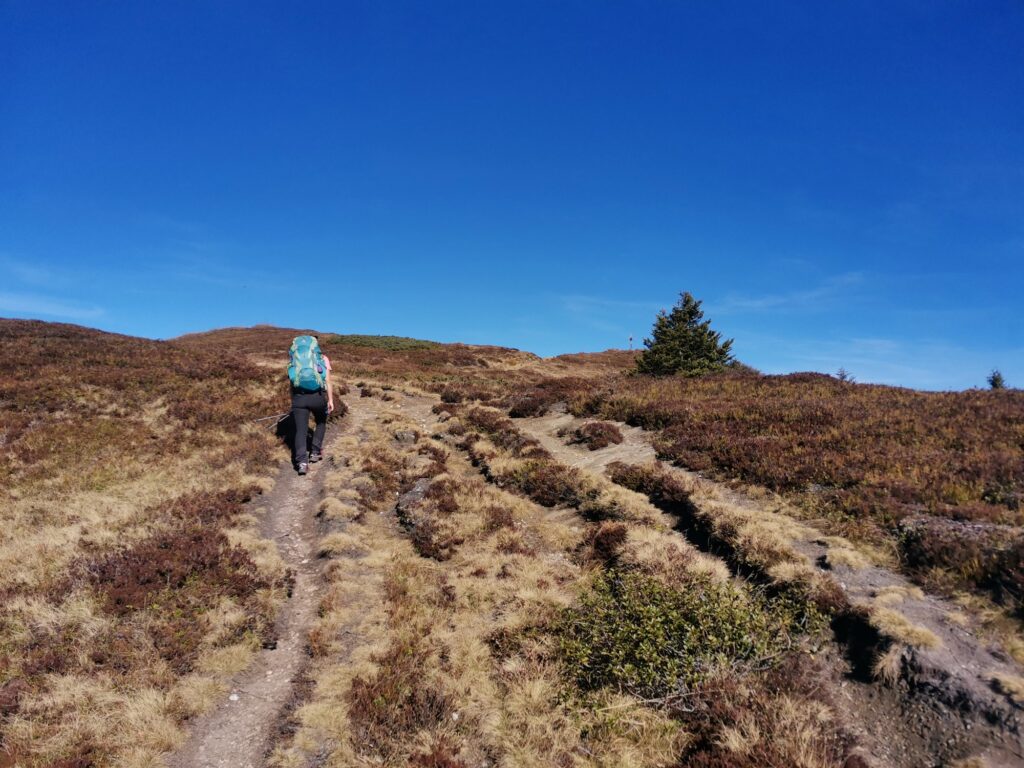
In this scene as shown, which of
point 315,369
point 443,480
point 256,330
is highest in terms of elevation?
point 256,330

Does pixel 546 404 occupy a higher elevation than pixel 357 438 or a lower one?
higher

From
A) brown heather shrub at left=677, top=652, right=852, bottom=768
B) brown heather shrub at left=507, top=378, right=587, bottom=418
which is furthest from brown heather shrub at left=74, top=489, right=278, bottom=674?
brown heather shrub at left=507, top=378, right=587, bottom=418

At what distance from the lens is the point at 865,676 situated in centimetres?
575

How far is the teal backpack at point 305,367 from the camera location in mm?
14555

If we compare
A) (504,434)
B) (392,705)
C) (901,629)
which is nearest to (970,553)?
(901,629)

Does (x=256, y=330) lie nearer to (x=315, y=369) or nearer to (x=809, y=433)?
(x=315, y=369)

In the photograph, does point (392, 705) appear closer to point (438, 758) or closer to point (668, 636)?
point (438, 758)

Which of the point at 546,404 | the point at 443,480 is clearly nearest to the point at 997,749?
the point at 443,480

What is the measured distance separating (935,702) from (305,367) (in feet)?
48.7

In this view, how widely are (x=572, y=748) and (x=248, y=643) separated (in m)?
4.90

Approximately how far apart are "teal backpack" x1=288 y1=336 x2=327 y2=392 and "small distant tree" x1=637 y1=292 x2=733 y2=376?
22.8 m

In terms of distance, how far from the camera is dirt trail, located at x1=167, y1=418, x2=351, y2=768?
17.6ft

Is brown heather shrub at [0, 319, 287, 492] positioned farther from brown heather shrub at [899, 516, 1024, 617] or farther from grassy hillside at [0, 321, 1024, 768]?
brown heather shrub at [899, 516, 1024, 617]

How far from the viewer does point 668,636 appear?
6469 millimetres
